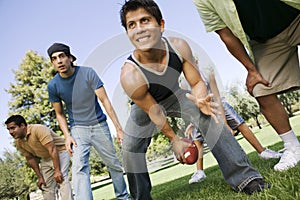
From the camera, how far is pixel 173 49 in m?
2.96

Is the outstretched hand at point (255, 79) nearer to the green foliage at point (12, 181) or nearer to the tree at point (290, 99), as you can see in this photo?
the green foliage at point (12, 181)

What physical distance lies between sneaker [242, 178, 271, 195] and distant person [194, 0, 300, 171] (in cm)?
49

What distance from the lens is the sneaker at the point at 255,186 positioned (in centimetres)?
246

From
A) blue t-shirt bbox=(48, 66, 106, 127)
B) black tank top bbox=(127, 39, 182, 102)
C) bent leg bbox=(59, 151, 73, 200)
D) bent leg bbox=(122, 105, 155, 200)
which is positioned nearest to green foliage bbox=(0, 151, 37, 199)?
bent leg bbox=(59, 151, 73, 200)

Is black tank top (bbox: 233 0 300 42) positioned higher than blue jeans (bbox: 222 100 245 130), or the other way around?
black tank top (bbox: 233 0 300 42)

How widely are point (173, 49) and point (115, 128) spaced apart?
1559mm

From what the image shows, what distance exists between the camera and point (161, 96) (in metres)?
3.17

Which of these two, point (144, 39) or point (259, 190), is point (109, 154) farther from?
point (259, 190)

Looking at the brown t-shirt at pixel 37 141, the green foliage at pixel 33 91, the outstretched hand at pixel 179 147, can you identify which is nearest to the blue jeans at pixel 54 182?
the brown t-shirt at pixel 37 141

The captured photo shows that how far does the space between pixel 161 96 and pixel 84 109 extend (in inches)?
53.7

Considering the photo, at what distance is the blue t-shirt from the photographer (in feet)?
13.8

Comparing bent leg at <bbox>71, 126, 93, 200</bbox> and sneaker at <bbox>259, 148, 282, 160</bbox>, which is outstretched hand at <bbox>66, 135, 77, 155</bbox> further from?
sneaker at <bbox>259, 148, 282, 160</bbox>

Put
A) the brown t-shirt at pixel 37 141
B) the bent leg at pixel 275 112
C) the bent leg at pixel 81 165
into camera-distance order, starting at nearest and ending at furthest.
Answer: the bent leg at pixel 275 112 → the bent leg at pixel 81 165 → the brown t-shirt at pixel 37 141

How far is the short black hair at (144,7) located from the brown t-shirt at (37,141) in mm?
2918
